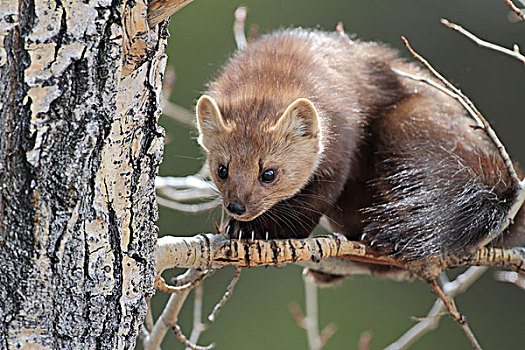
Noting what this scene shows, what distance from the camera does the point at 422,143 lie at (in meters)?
2.06

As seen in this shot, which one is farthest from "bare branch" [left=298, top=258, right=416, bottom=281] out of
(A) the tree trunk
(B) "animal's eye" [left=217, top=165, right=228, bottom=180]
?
(A) the tree trunk

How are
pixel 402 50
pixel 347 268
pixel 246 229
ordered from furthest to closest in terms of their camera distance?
pixel 402 50
pixel 347 268
pixel 246 229

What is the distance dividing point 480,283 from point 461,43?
155 cm

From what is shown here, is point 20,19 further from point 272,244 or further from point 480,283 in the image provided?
point 480,283

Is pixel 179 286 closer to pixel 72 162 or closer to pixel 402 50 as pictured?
pixel 72 162

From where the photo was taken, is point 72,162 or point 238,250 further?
point 238,250

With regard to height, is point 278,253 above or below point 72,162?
below

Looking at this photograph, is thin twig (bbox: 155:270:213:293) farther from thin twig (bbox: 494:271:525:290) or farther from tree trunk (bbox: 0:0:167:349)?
thin twig (bbox: 494:271:525:290)

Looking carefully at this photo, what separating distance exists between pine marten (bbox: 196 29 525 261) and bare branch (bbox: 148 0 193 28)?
2.42 feet

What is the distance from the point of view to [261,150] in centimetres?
189

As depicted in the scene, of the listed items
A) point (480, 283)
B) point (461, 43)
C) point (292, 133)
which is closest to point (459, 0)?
point (461, 43)

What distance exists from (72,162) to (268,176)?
879 mm

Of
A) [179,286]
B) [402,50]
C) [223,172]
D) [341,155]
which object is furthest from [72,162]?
[402,50]

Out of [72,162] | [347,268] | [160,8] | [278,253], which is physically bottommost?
[347,268]
